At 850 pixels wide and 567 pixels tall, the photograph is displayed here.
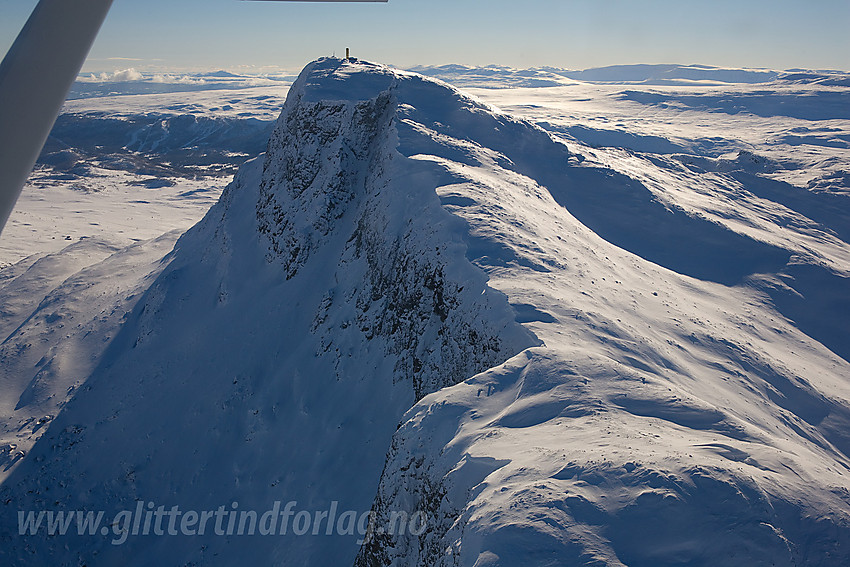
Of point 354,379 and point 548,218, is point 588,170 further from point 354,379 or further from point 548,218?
point 354,379

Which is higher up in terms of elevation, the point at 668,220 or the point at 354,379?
the point at 668,220

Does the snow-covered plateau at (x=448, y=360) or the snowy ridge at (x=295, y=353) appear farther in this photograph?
the snowy ridge at (x=295, y=353)

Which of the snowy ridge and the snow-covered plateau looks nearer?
the snow-covered plateau

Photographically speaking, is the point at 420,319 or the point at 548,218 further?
the point at 548,218

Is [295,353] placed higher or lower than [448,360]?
lower

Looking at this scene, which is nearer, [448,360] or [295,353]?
[448,360]

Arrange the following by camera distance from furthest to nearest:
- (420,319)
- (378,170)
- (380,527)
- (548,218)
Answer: (378,170)
(548,218)
(420,319)
(380,527)

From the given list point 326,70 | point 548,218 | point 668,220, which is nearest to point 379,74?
point 326,70

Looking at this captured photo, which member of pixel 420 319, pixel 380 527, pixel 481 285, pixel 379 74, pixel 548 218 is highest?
pixel 379 74
